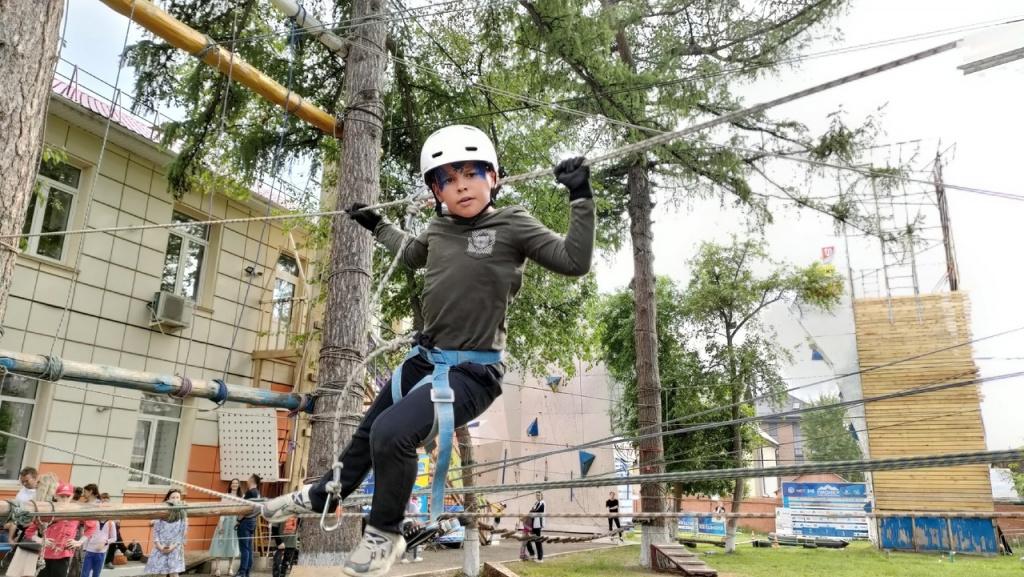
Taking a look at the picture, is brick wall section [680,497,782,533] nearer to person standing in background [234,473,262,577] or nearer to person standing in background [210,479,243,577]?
person standing in background [210,479,243,577]

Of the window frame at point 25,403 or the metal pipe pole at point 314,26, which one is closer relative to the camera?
the metal pipe pole at point 314,26

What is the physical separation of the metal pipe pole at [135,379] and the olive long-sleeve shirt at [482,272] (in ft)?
13.4

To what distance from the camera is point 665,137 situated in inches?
103

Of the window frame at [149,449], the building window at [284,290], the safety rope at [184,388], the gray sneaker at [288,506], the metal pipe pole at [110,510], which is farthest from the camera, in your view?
the building window at [284,290]

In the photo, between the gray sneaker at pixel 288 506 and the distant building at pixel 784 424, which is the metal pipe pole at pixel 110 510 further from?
the distant building at pixel 784 424

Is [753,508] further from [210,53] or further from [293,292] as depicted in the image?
[210,53]

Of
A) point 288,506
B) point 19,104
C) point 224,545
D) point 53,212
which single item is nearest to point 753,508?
point 224,545

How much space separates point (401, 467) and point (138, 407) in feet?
32.6

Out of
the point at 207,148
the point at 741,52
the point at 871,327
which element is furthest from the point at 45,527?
the point at 871,327

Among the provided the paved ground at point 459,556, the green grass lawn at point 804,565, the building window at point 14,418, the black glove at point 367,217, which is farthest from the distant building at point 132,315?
the black glove at point 367,217

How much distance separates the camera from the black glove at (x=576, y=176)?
239 centimetres

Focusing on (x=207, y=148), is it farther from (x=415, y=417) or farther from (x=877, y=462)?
(x=877, y=462)

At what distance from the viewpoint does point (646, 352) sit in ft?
39.2

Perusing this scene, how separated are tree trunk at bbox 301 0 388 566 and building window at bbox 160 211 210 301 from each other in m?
6.62
